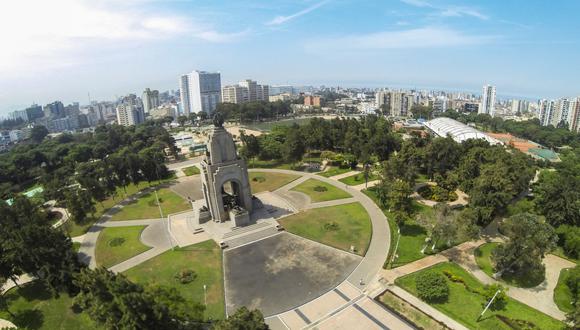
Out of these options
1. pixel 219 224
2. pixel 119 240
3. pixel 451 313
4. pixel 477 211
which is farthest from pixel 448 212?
pixel 119 240

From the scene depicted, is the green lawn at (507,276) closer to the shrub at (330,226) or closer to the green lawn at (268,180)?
the shrub at (330,226)

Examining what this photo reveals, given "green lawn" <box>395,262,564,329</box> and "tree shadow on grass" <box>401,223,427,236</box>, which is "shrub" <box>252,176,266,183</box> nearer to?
"tree shadow on grass" <box>401,223,427,236</box>

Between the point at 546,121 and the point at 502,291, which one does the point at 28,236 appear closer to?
the point at 502,291

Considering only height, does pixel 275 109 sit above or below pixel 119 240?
above

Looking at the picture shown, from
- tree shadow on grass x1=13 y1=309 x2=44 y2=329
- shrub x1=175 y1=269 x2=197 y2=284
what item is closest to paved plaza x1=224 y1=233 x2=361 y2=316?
shrub x1=175 y1=269 x2=197 y2=284

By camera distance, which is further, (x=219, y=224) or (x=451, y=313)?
(x=219, y=224)

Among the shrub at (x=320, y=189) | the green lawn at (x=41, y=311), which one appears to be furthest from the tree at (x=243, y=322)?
the shrub at (x=320, y=189)
